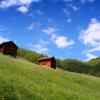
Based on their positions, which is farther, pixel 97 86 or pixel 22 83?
pixel 97 86

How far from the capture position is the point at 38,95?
43.7m

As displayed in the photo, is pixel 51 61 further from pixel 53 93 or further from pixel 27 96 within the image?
pixel 27 96

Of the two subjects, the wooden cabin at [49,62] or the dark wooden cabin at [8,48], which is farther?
the wooden cabin at [49,62]

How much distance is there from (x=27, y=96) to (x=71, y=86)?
2318 cm

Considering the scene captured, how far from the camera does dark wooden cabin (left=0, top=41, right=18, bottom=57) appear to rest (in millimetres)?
108131

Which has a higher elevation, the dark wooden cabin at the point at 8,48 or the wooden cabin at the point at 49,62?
the dark wooden cabin at the point at 8,48

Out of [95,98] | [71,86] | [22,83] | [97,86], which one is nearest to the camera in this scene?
[22,83]

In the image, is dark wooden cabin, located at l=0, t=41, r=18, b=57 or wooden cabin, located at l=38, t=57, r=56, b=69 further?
wooden cabin, located at l=38, t=57, r=56, b=69

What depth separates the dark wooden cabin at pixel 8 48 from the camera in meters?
108

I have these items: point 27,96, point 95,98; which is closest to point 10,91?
point 27,96

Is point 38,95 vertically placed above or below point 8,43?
below

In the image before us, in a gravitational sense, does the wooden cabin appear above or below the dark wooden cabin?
below

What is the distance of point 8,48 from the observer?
109312mm

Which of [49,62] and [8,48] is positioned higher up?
[8,48]
